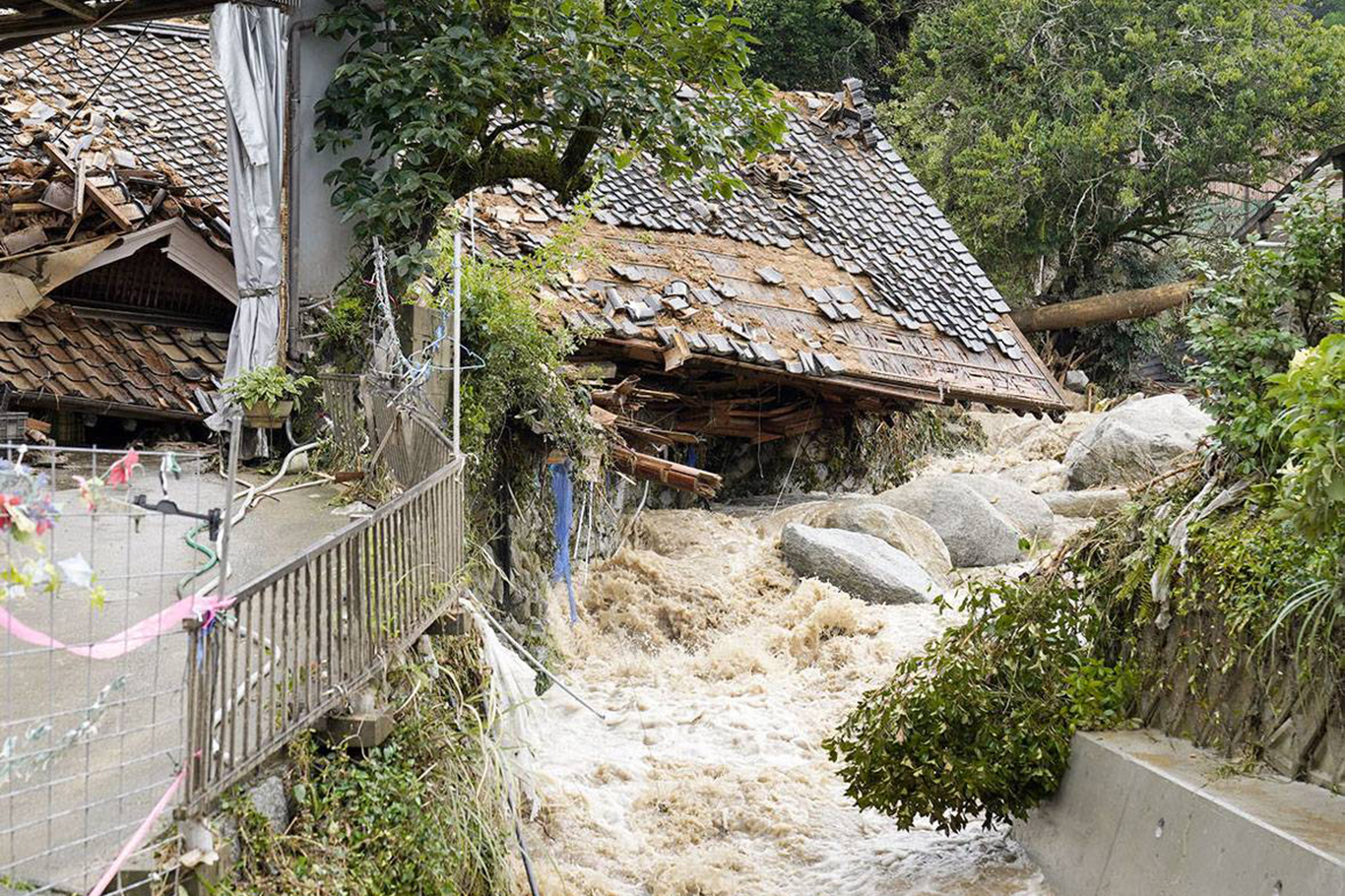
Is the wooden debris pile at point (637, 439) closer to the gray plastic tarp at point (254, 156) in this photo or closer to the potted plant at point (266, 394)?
the potted plant at point (266, 394)

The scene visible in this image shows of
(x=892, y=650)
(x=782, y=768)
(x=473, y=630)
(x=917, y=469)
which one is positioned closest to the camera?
(x=473, y=630)

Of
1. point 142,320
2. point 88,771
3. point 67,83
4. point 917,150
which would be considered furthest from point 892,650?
point 917,150

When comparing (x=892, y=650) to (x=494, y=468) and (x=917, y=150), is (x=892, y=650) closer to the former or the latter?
(x=494, y=468)

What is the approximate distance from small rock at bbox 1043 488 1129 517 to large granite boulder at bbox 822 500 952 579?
3069mm

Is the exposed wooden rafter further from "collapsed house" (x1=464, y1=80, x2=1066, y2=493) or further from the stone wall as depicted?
the stone wall

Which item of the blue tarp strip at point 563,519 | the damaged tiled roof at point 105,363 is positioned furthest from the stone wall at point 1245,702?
the damaged tiled roof at point 105,363

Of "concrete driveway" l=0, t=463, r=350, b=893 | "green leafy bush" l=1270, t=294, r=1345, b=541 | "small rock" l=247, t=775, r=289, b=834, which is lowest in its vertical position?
"small rock" l=247, t=775, r=289, b=834

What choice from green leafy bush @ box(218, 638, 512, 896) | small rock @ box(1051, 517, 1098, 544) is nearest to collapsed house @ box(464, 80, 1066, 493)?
small rock @ box(1051, 517, 1098, 544)

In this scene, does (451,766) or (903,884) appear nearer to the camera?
(451,766)

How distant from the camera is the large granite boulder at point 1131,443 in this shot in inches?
698

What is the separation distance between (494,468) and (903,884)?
4835 millimetres

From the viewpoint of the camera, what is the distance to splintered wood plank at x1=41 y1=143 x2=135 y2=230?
39.2ft

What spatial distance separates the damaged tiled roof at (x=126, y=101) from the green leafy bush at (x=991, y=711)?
8.29 m

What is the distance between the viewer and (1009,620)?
796 centimetres
